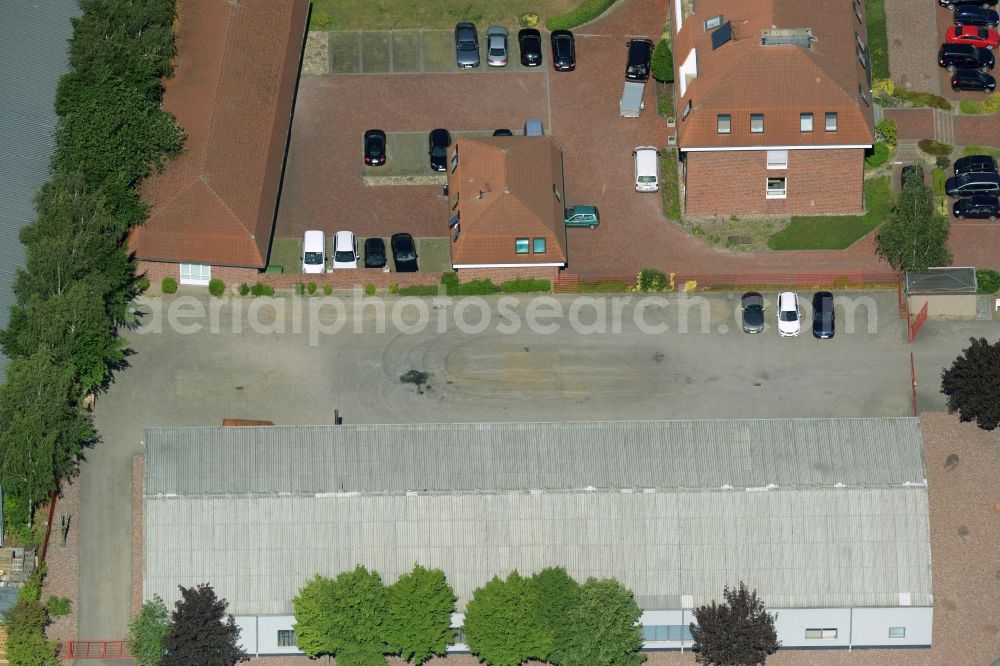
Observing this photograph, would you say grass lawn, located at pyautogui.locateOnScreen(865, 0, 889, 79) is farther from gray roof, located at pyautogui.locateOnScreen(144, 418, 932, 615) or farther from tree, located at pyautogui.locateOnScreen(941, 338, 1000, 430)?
gray roof, located at pyautogui.locateOnScreen(144, 418, 932, 615)

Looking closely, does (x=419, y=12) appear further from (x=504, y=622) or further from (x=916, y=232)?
(x=504, y=622)

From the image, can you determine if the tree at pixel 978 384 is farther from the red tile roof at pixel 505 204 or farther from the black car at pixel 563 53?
the black car at pixel 563 53

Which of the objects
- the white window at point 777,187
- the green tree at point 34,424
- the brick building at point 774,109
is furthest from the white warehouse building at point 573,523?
the brick building at point 774,109

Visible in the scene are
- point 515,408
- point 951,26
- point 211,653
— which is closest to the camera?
point 211,653

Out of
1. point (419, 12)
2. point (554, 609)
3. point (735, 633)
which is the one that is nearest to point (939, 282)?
point (735, 633)

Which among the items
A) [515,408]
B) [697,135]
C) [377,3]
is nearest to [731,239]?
[697,135]

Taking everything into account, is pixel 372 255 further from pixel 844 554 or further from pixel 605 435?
pixel 844 554
